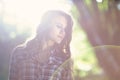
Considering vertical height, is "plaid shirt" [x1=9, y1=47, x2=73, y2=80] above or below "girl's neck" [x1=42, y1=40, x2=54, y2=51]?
below

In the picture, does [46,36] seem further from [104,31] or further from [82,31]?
[104,31]

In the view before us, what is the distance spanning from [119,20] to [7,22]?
87cm

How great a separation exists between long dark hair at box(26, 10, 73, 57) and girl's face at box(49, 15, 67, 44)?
2cm

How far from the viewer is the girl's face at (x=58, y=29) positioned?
2172mm

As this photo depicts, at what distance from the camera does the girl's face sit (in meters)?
2.17

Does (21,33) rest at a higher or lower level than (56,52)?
higher

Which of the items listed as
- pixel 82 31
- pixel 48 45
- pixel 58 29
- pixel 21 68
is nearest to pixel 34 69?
pixel 21 68

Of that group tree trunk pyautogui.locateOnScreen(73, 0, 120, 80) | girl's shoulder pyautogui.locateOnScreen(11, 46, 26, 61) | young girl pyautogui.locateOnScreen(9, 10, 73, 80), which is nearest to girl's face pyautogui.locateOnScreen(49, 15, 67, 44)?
young girl pyautogui.locateOnScreen(9, 10, 73, 80)

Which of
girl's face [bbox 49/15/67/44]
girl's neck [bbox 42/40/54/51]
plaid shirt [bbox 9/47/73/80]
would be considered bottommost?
plaid shirt [bbox 9/47/73/80]

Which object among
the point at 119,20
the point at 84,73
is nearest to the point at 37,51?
the point at 84,73

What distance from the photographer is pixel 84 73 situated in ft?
7.02

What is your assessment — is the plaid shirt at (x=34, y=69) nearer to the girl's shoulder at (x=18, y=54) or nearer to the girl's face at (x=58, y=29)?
the girl's shoulder at (x=18, y=54)

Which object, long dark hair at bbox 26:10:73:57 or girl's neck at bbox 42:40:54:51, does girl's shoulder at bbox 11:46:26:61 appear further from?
girl's neck at bbox 42:40:54:51

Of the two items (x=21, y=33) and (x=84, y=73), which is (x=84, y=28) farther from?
(x=21, y=33)
